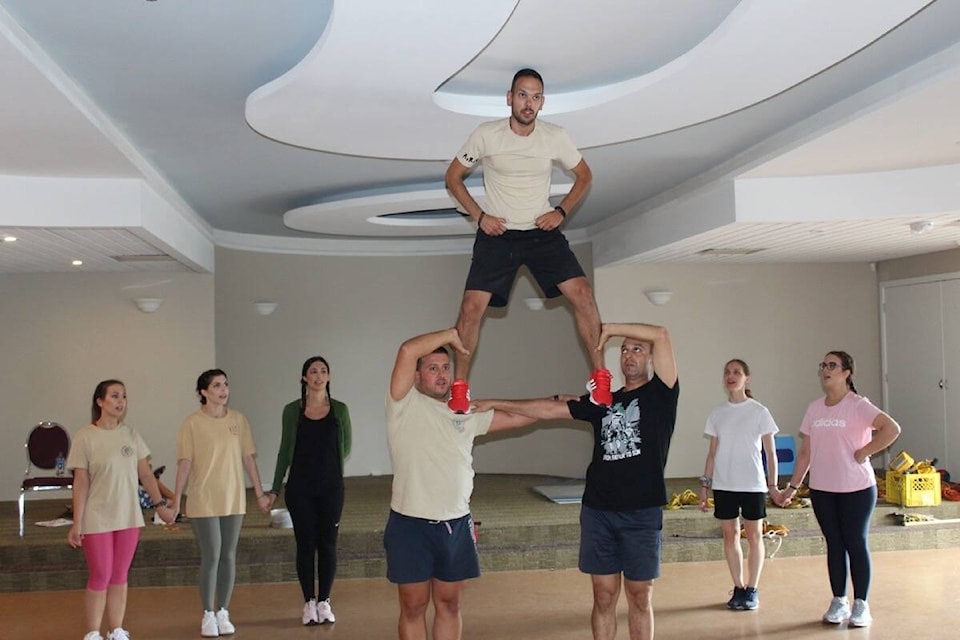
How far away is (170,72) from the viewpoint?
4.87 m

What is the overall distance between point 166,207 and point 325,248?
3915 millimetres

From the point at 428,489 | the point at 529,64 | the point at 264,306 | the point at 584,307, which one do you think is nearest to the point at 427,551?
the point at 428,489

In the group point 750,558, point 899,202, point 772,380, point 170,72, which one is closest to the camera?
point 170,72

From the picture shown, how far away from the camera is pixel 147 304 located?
9.84 m

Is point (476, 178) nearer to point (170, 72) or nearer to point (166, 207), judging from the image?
point (166, 207)

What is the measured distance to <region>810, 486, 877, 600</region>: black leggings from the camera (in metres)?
5.33

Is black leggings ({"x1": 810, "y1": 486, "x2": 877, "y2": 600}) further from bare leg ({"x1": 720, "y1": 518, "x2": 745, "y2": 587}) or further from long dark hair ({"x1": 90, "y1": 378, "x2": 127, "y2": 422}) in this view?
long dark hair ({"x1": 90, "y1": 378, "x2": 127, "y2": 422})

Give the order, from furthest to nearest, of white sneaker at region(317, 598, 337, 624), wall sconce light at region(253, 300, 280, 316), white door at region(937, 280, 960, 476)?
wall sconce light at region(253, 300, 280, 316)
white door at region(937, 280, 960, 476)
white sneaker at region(317, 598, 337, 624)

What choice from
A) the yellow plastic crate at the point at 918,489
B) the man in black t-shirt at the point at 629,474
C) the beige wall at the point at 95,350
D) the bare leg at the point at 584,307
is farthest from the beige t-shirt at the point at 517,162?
the beige wall at the point at 95,350

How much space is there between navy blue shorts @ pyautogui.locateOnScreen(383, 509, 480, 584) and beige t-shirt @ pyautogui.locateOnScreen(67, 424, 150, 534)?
180cm

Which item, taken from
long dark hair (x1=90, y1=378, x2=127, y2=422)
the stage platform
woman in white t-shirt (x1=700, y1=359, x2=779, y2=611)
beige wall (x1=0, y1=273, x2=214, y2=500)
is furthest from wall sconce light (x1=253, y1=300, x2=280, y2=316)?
woman in white t-shirt (x1=700, y1=359, x2=779, y2=611)

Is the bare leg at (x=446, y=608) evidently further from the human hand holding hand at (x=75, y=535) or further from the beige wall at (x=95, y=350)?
the beige wall at (x=95, y=350)

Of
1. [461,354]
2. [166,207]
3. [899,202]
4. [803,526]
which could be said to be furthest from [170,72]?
[803,526]

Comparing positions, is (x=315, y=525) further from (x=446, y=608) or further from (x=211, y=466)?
(x=446, y=608)
